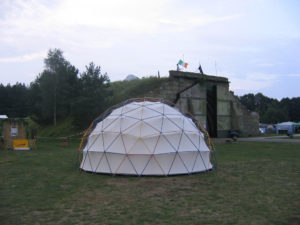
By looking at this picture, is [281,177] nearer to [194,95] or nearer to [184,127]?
[184,127]

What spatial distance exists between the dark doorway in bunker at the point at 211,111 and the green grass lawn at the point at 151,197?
65.8 ft

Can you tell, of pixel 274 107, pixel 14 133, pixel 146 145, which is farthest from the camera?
pixel 274 107

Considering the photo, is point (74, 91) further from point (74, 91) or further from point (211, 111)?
point (211, 111)

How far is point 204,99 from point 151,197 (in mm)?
23967

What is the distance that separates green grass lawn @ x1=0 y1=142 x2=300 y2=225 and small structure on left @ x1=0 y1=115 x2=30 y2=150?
420 inches

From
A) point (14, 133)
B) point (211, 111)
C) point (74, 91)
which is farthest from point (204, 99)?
point (14, 133)

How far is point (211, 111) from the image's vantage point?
33.2 metres

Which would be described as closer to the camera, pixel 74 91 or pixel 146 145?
pixel 146 145

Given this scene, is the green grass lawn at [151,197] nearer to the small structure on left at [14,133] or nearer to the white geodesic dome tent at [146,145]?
the white geodesic dome tent at [146,145]

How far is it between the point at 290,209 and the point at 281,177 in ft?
14.1

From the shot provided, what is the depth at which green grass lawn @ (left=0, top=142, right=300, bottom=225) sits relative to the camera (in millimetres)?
6508

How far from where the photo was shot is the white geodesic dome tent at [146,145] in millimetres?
11250

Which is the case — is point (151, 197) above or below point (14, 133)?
below

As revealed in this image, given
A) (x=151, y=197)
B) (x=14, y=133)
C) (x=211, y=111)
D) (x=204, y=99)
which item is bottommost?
(x=151, y=197)
